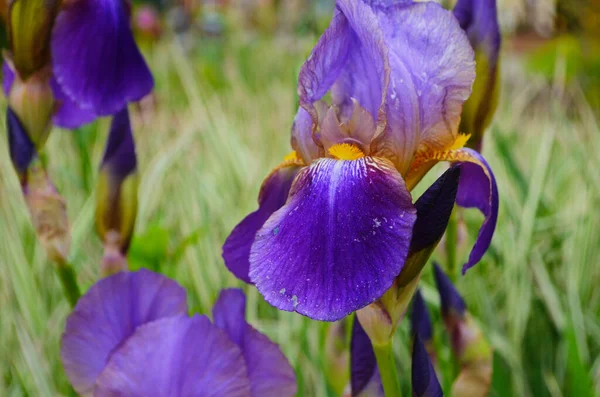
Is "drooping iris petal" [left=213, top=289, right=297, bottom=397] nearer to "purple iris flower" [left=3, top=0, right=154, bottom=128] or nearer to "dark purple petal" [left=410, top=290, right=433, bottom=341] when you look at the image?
"dark purple petal" [left=410, top=290, right=433, bottom=341]

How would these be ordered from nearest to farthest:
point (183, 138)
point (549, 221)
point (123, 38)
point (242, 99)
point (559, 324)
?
point (123, 38) → point (559, 324) → point (549, 221) → point (183, 138) → point (242, 99)

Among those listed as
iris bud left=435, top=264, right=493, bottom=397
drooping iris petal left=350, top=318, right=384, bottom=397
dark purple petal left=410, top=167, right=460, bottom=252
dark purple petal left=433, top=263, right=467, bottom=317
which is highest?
dark purple petal left=410, top=167, right=460, bottom=252

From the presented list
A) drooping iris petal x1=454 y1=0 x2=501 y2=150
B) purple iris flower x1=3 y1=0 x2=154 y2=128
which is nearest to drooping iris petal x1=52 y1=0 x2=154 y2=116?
purple iris flower x1=3 y1=0 x2=154 y2=128

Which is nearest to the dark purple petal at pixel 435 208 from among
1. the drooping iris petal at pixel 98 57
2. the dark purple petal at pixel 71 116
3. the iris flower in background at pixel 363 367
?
the iris flower in background at pixel 363 367

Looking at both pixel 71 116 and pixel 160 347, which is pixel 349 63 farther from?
pixel 71 116

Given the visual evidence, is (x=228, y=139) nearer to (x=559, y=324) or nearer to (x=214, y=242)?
(x=214, y=242)

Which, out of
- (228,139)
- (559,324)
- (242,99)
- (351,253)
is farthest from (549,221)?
(242,99)
